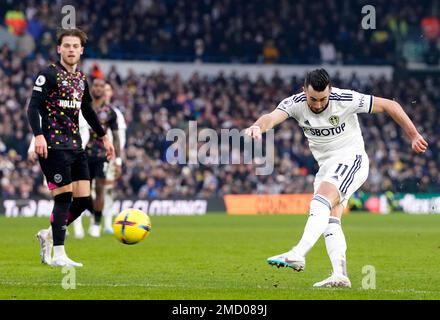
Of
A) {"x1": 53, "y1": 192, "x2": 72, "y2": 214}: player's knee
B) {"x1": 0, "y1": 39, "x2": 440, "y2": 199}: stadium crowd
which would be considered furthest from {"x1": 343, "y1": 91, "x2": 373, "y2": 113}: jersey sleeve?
{"x1": 0, "y1": 39, "x2": 440, "y2": 199}: stadium crowd

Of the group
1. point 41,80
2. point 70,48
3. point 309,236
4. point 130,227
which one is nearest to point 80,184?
point 130,227

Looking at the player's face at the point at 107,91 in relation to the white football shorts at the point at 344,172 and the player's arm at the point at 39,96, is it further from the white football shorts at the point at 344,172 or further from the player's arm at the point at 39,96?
the white football shorts at the point at 344,172

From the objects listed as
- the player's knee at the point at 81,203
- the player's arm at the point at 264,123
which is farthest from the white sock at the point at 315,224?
the player's knee at the point at 81,203

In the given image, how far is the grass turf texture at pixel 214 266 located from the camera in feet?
30.8

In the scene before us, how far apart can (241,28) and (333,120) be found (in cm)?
3208

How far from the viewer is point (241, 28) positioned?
42000 mm

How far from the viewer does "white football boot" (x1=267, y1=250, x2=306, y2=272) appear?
924 cm

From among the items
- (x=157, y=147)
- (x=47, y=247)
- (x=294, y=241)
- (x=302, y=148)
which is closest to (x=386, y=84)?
(x=302, y=148)

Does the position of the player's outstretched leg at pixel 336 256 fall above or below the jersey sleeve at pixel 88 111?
below

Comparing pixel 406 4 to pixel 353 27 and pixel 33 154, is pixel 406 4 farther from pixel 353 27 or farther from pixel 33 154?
pixel 33 154

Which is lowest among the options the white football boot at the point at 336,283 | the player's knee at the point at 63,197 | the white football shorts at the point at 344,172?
the white football boot at the point at 336,283

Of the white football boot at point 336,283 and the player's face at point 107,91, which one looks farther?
the player's face at point 107,91

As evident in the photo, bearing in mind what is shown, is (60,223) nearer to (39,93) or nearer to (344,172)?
(39,93)
